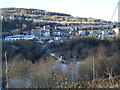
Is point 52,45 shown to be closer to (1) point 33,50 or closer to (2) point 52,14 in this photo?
(1) point 33,50

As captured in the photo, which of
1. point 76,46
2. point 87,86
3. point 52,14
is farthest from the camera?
point 52,14

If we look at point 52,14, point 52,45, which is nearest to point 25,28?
point 52,45

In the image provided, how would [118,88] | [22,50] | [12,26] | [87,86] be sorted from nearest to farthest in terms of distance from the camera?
[118,88] → [87,86] → [22,50] → [12,26]

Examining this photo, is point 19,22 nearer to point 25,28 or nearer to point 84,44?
point 25,28

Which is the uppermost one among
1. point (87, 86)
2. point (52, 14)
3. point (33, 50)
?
point (52, 14)

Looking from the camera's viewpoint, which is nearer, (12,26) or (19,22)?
(12,26)

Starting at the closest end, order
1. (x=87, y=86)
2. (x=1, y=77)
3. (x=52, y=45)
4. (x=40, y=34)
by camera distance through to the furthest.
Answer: (x=87, y=86)
(x=1, y=77)
(x=52, y=45)
(x=40, y=34)

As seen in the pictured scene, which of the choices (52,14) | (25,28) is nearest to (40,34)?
(25,28)

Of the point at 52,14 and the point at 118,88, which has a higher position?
the point at 52,14

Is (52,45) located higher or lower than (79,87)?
lower
